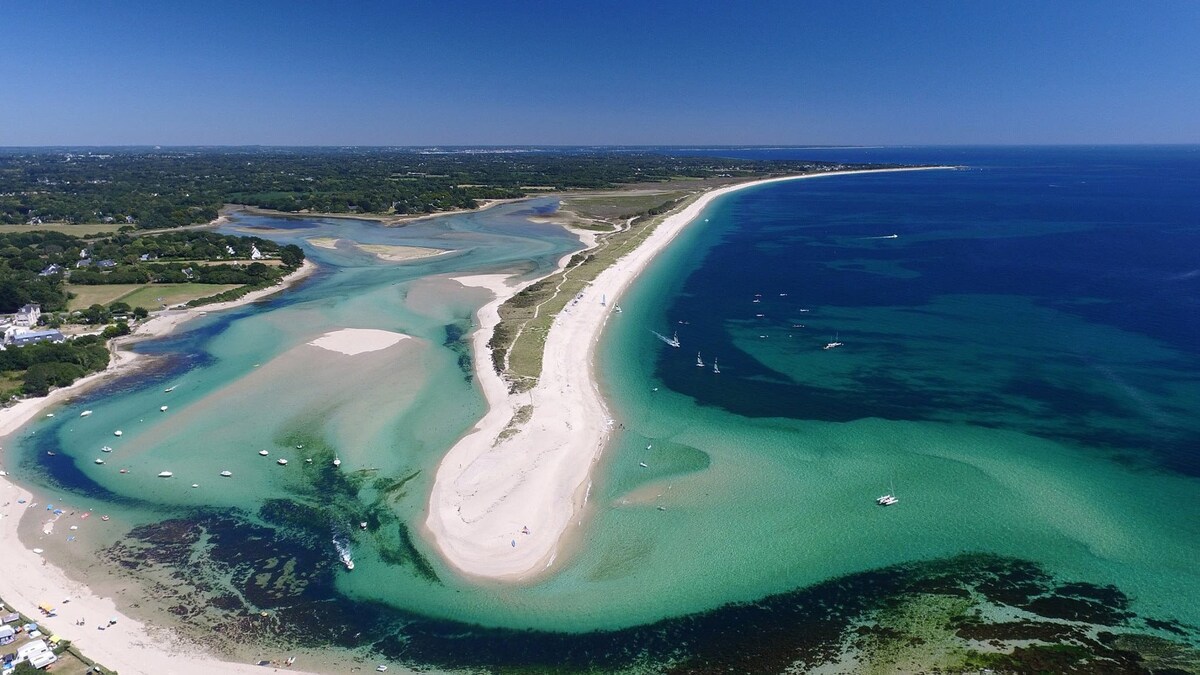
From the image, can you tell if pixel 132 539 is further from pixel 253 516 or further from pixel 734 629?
pixel 734 629

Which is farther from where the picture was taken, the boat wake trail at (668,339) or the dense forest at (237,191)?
the dense forest at (237,191)

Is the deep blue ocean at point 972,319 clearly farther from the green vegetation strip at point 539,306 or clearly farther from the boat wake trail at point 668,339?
the green vegetation strip at point 539,306

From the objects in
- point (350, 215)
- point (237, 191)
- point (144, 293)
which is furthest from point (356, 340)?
point (237, 191)

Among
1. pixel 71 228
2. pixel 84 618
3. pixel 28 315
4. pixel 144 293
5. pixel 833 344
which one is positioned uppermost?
pixel 71 228

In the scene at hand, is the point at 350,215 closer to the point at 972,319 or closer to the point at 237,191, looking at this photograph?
the point at 237,191

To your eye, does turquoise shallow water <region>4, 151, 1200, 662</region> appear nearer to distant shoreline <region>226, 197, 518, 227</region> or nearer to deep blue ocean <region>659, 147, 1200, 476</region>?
deep blue ocean <region>659, 147, 1200, 476</region>

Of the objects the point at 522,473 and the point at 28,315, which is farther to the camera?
the point at 28,315

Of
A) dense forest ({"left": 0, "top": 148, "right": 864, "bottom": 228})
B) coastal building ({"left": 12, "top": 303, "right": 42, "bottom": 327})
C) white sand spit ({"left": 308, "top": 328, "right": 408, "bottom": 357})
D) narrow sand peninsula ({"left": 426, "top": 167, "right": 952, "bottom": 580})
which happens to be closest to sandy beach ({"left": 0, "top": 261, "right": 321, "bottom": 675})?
narrow sand peninsula ({"left": 426, "top": 167, "right": 952, "bottom": 580})

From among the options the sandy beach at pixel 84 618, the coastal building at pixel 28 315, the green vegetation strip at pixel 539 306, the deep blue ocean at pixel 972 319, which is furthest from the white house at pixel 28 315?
the deep blue ocean at pixel 972 319
